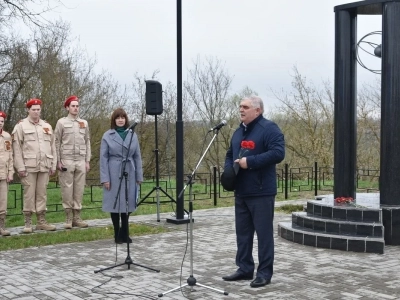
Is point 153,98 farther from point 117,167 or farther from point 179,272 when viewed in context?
point 179,272

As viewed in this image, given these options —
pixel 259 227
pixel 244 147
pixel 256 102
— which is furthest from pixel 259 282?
pixel 256 102

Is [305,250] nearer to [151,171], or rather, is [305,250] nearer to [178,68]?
[178,68]

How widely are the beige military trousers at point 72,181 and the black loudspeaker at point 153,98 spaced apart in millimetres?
1421

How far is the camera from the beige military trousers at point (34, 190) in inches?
351

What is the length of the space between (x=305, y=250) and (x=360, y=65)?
337cm

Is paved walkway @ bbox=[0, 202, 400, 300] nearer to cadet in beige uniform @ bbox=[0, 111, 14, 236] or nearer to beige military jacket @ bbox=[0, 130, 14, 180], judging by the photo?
cadet in beige uniform @ bbox=[0, 111, 14, 236]

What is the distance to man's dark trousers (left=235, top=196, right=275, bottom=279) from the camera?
5621mm

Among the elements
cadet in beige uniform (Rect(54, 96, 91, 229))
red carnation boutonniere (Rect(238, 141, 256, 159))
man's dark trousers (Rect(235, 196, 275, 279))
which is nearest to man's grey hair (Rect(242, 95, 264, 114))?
red carnation boutonniere (Rect(238, 141, 256, 159))

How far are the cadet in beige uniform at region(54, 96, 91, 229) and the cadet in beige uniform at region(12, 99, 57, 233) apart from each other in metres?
0.18

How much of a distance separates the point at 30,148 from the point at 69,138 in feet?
2.10

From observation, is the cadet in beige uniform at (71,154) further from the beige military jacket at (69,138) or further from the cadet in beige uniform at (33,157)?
the cadet in beige uniform at (33,157)

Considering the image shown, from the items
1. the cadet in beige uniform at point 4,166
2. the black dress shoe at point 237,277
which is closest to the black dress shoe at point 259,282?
the black dress shoe at point 237,277

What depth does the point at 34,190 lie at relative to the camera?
8.98 m

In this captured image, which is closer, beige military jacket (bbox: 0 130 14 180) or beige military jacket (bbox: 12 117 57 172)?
beige military jacket (bbox: 0 130 14 180)
